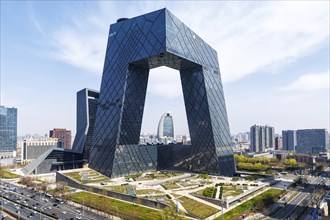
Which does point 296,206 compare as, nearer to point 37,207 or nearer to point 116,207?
point 116,207

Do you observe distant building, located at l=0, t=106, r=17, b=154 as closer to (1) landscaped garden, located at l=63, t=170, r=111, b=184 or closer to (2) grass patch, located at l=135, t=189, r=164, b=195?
(1) landscaped garden, located at l=63, t=170, r=111, b=184

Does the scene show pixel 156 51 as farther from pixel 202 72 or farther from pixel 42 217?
pixel 42 217

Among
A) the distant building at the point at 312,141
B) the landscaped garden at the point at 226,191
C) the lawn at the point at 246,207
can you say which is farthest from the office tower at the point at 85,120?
the distant building at the point at 312,141

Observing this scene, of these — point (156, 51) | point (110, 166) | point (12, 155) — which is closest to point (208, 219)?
point (110, 166)

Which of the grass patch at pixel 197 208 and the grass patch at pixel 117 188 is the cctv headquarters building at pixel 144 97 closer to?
the grass patch at pixel 117 188

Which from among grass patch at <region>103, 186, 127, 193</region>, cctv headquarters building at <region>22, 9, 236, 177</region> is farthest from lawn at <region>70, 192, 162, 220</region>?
cctv headquarters building at <region>22, 9, 236, 177</region>
